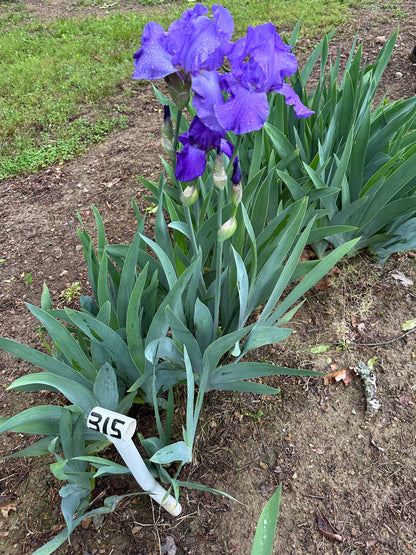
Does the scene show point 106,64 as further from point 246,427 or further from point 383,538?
point 383,538

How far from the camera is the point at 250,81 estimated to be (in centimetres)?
88

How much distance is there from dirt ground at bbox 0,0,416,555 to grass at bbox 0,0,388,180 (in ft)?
4.41

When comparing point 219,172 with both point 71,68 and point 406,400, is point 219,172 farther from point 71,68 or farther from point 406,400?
point 71,68

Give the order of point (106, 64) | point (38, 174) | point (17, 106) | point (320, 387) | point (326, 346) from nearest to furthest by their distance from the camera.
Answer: point (320, 387), point (326, 346), point (38, 174), point (17, 106), point (106, 64)

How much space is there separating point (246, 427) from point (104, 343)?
26.5 inches

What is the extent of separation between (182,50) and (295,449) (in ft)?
4.56

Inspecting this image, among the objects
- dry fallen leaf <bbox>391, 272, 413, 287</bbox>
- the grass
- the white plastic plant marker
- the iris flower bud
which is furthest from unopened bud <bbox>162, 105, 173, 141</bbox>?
the grass

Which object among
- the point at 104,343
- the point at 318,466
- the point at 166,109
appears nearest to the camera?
the point at 166,109

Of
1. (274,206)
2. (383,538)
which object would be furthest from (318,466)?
(274,206)

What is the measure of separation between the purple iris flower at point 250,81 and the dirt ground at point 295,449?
1166mm

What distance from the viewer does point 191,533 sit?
135cm

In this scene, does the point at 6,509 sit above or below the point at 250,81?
below

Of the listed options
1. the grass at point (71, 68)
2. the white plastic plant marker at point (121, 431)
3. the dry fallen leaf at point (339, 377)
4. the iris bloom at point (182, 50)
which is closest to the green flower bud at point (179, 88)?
the iris bloom at point (182, 50)

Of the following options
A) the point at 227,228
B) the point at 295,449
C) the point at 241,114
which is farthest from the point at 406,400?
the point at 241,114
